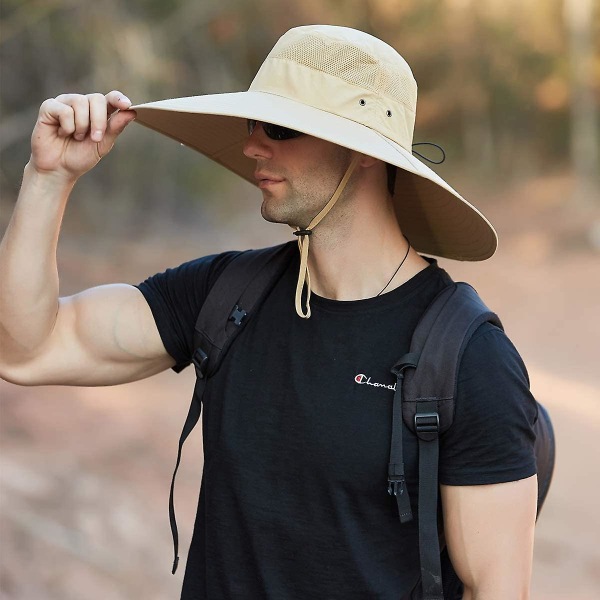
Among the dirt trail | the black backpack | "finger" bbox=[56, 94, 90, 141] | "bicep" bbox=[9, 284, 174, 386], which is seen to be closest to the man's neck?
the black backpack

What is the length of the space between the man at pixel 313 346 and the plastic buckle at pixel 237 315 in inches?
1.4

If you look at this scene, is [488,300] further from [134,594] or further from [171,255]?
[134,594]

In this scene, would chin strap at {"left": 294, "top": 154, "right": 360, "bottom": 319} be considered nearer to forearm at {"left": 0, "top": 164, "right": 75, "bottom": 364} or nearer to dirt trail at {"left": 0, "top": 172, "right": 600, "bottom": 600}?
forearm at {"left": 0, "top": 164, "right": 75, "bottom": 364}

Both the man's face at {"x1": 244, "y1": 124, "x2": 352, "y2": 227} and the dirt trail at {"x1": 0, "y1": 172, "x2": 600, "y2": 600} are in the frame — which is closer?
the man's face at {"x1": 244, "y1": 124, "x2": 352, "y2": 227}

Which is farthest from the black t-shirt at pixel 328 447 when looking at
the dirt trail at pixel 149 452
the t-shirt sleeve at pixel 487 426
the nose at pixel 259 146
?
the dirt trail at pixel 149 452

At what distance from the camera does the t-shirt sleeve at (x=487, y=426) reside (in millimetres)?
1752

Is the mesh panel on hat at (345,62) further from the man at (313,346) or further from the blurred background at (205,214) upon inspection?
the blurred background at (205,214)

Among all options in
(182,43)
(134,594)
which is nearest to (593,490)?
(134,594)

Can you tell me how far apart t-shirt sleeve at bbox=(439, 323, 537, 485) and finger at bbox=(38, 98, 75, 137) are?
0.82 m

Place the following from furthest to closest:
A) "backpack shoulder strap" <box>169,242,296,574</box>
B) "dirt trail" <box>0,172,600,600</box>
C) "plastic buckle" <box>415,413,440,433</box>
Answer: "dirt trail" <box>0,172,600,600</box>, "backpack shoulder strap" <box>169,242,296,574</box>, "plastic buckle" <box>415,413,440,433</box>

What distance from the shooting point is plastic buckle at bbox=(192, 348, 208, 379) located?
1.98 metres

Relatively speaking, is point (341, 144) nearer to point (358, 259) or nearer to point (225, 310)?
point (358, 259)

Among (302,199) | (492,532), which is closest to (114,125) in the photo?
(302,199)

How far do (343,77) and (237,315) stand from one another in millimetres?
504
